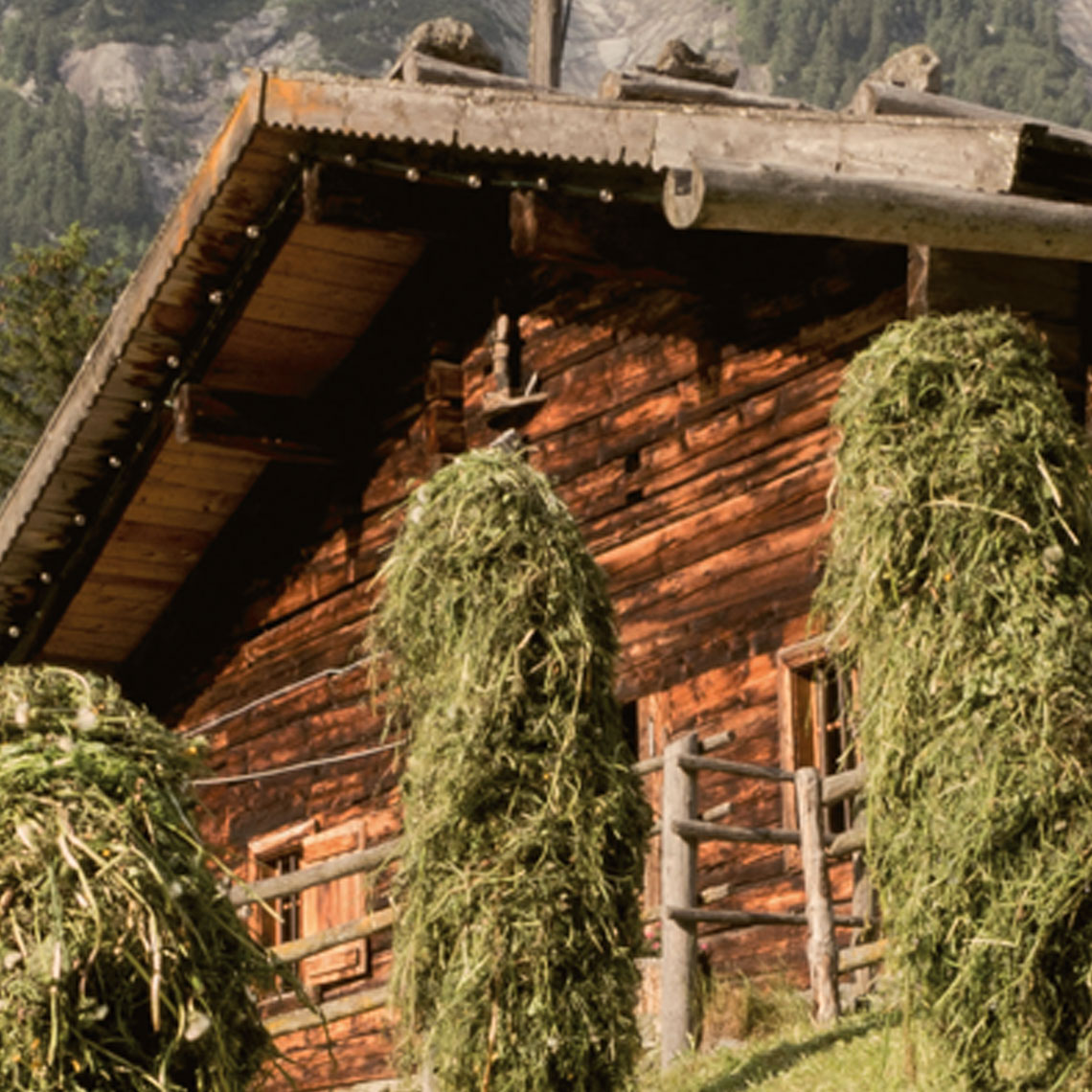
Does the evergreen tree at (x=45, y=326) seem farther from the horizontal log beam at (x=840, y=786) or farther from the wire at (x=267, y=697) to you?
the horizontal log beam at (x=840, y=786)

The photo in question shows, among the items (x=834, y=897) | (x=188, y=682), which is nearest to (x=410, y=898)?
(x=834, y=897)

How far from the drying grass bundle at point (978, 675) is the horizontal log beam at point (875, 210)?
1394 millimetres

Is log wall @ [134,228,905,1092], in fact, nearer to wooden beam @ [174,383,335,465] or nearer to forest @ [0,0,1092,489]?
wooden beam @ [174,383,335,465]

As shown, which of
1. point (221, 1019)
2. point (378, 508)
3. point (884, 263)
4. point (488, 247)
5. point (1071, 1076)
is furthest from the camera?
point (378, 508)

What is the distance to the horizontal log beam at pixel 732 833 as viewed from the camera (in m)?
10.8

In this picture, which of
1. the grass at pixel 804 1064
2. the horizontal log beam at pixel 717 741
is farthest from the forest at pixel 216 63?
the grass at pixel 804 1064

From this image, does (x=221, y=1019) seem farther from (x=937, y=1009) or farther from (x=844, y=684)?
(x=844, y=684)

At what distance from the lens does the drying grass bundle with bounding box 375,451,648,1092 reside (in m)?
7.88

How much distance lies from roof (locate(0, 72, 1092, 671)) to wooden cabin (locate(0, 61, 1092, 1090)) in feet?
0.07

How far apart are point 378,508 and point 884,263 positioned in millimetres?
4666

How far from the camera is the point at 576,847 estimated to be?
7.93 meters

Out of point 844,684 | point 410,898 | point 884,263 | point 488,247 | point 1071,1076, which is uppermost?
point 488,247

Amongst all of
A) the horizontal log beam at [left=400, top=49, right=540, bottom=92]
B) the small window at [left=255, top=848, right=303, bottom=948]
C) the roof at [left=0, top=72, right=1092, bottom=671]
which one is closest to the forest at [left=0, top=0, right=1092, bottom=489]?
the roof at [left=0, top=72, right=1092, bottom=671]

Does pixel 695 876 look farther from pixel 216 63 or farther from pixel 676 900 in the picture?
pixel 216 63
